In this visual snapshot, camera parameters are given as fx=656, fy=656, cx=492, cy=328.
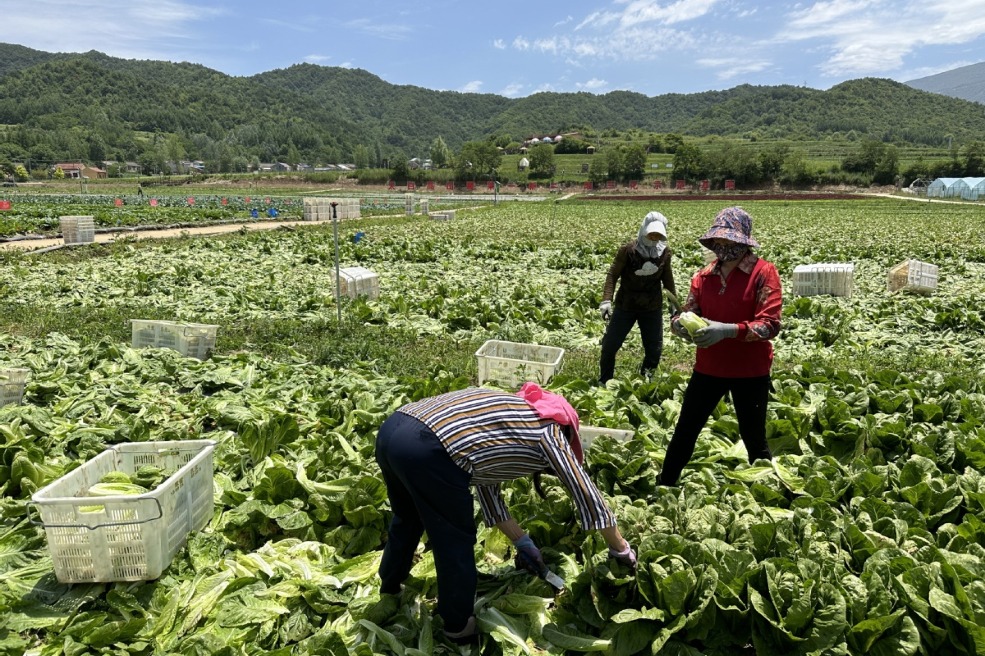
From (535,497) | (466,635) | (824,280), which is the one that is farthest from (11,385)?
(824,280)

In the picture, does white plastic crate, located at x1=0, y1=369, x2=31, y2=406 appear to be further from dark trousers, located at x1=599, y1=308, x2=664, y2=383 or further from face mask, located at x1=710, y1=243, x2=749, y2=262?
face mask, located at x1=710, y1=243, x2=749, y2=262

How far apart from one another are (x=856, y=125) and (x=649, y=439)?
20155cm

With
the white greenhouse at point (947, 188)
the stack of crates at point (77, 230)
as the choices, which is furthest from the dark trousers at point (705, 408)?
the white greenhouse at point (947, 188)

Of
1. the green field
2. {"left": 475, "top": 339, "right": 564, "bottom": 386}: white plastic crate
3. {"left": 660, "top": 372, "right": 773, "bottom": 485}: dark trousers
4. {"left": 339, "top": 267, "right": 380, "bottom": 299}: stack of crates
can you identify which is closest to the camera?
the green field

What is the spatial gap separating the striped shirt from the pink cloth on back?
33 mm

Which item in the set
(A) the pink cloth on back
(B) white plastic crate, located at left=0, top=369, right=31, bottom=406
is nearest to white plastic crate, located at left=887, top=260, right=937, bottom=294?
(A) the pink cloth on back

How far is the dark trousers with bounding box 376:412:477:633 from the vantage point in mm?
2812

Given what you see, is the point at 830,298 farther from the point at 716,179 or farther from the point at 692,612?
the point at 716,179

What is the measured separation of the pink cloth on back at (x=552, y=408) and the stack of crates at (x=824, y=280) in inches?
418

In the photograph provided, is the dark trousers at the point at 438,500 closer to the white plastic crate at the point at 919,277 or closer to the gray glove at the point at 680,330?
the gray glove at the point at 680,330

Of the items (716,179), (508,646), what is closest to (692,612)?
(508,646)

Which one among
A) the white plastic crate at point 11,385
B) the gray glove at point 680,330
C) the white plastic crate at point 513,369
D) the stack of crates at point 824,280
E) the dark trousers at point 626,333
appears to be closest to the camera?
the gray glove at point 680,330

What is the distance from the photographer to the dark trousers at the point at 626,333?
6.91 metres

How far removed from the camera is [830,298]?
469 inches
